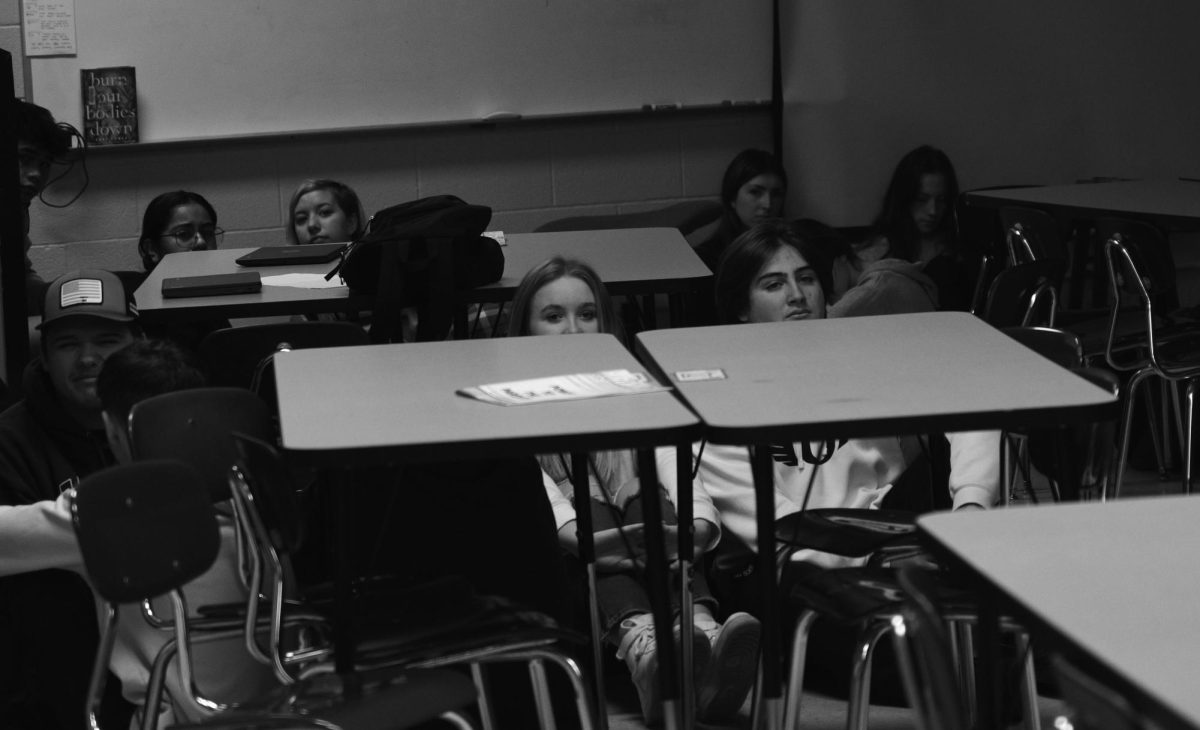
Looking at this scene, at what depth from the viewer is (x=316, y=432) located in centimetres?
172

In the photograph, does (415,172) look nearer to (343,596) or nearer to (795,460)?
(795,460)

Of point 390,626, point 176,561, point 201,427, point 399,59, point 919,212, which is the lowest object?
point 390,626

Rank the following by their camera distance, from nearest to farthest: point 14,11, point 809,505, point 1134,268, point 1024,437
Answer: point 1024,437 < point 809,505 < point 1134,268 < point 14,11

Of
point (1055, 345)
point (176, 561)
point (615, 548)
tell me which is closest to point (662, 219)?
point (615, 548)

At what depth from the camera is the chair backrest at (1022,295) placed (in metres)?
3.10

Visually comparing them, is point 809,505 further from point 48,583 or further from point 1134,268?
point 48,583

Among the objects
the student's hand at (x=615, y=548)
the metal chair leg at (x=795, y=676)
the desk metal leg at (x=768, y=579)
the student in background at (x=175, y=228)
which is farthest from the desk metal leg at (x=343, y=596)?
the student in background at (x=175, y=228)

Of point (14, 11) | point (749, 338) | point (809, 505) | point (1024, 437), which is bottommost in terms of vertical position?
point (809, 505)

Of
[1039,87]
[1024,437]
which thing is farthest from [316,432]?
[1039,87]

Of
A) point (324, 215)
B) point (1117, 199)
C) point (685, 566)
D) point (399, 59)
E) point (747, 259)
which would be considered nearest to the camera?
point (685, 566)

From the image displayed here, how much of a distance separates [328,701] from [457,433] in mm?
331

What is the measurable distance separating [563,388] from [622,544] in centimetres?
83

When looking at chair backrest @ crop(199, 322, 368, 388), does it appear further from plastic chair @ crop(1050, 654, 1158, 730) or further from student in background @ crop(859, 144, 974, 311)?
student in background @ crop(859, 144, 974, 311)

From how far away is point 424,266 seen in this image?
3.12 metres
